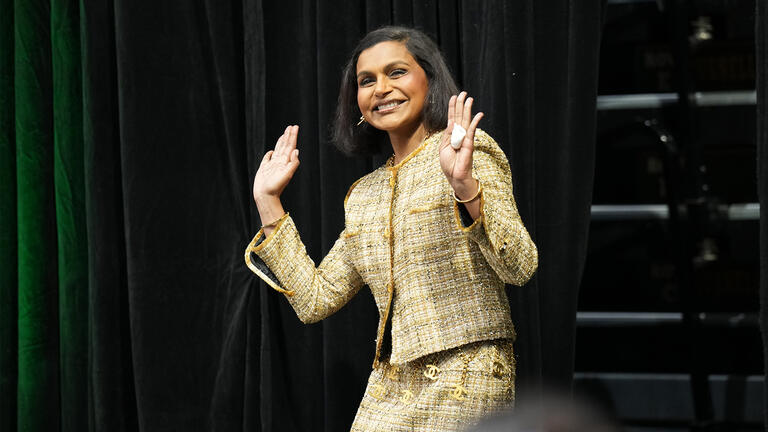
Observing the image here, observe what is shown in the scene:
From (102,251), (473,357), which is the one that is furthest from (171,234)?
(473,357)

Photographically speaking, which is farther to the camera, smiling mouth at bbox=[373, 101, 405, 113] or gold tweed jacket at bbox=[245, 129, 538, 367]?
smiling mouth at bbox=[373, 101, 405, 113]

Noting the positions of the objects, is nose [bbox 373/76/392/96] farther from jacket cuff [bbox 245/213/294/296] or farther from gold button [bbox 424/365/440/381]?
gold button [bbox 424/365/440/381]

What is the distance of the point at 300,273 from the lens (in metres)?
2.11

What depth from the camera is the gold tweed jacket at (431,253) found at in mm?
1778

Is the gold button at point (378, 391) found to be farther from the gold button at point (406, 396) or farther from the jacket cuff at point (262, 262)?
the jacket cuff at point (262, 262)

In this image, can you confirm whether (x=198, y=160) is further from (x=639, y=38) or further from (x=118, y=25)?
(x=639, y=38)

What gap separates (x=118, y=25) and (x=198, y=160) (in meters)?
0.47

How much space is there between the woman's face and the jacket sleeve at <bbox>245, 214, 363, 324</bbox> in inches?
11.2

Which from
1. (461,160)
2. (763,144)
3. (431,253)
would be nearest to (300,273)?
(431,253)

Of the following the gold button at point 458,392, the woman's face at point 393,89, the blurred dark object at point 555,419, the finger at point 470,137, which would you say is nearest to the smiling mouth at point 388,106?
the woman's face at point 393,89

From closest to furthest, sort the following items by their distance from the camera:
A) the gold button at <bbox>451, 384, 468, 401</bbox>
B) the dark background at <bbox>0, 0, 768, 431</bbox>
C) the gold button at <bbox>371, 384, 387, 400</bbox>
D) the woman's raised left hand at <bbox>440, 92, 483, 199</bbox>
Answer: the woman's raised left hand at <bbox>440, 92, 483, 199</bbox>
the gold button at <bbox>451, 384, 468, 401</bbox>
the gold button at <bbox>371, 384, 387, 400</bbox>
the dark background at <bbox>0, 0, 768, 431</bbox>

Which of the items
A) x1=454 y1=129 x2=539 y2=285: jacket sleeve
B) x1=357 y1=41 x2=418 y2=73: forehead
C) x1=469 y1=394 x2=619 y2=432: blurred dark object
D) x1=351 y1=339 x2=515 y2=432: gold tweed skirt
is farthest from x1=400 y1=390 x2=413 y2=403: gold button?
x1=469 y1=394 x2=619 y2=432: blurred dark object

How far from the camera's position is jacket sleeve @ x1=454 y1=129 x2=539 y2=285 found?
1737 mm

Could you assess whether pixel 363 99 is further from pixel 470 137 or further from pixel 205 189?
pixel 205 189
